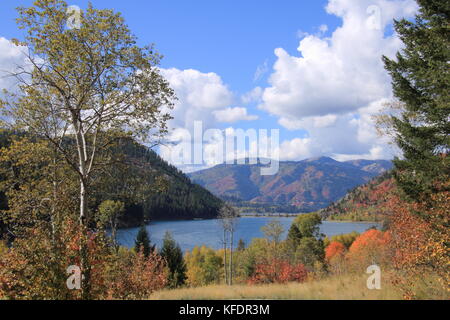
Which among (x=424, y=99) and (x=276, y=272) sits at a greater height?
(x=424, y=99)

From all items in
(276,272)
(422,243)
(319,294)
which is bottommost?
(276,272)

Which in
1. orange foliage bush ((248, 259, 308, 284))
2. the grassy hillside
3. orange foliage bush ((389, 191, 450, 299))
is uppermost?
orange foliage bush ((389, 191, 450, 299))

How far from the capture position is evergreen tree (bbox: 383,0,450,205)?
17.3 metres

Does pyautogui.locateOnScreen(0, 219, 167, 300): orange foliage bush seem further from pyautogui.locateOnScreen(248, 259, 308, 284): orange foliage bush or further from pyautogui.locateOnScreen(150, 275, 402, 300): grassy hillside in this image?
pyautogui.locateOnScreen(248, 259, 308, 284): orange foliage bush

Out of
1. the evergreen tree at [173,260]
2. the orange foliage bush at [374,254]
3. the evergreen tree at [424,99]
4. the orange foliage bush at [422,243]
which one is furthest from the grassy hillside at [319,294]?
the evergreen tree at [173,260]

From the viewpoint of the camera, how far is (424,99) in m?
19.0

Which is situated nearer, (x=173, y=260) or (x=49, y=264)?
(x=49, y=264)

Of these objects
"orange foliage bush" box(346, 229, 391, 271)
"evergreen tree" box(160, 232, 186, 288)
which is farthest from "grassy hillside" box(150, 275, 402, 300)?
"evergreen tree" box(160, 232, 186, 288)

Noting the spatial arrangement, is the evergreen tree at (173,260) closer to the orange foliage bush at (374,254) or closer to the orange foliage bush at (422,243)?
the orange foliage bush at (374,254)

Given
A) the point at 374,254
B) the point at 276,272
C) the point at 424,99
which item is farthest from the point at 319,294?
the point at 374,254

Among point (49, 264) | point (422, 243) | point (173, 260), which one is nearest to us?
point (49, 264)

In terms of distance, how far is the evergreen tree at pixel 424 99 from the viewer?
17.3 meters

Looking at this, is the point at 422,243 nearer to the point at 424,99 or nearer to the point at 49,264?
the point at 424,99

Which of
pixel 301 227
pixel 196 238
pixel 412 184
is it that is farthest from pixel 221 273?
pixel 412 184
